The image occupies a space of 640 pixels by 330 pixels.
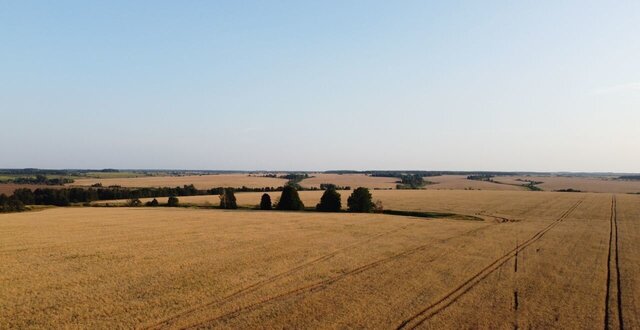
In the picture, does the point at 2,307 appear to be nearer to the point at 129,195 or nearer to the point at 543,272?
the point at 543,272

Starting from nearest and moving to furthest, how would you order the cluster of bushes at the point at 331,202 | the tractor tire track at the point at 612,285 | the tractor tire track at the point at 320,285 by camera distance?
the tractor tire track at the point at 320,285 → the tractor tire track at the point at 612,285 → the cluster of bushes at the point at 331,202

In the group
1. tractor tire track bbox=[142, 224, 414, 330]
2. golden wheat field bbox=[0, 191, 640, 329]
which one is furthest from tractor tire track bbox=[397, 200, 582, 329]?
tractor tire track bbox=[142, 224, 414, 330]

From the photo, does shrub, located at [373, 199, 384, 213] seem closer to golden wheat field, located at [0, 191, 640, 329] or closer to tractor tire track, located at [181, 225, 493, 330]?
golden wheat field, located at [0, 191, 640, 329]

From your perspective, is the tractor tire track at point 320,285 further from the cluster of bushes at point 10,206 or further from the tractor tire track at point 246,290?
the cluster of bushes at point 10,206

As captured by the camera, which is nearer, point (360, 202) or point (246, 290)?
point (246, 290)

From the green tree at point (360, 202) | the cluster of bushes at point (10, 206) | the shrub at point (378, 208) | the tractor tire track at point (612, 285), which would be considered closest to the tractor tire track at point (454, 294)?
the tractor tire track at point (612, 285)

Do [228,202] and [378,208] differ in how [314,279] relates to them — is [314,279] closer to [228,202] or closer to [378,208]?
[378,208]

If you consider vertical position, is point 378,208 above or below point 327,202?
below

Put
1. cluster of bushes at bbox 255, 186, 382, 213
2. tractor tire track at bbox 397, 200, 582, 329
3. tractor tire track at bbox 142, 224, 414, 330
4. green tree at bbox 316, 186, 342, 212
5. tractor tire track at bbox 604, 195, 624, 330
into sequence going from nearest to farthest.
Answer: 1. tractor tire track at bbox 142, 224, 414, 330
2. tractor tire track at bbox 397, 200, 582, 329
3. tractor tire track at bbox 604, 195, 624, 330
4. cluster of bushes at bbox 255, 186, 382, 213
5. green tree at bbox 316, 186, 342, 212

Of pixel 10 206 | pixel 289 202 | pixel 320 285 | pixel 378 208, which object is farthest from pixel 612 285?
pixel 10 206

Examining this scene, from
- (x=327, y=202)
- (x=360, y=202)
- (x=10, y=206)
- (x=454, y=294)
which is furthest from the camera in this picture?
(x=10, y=206)
